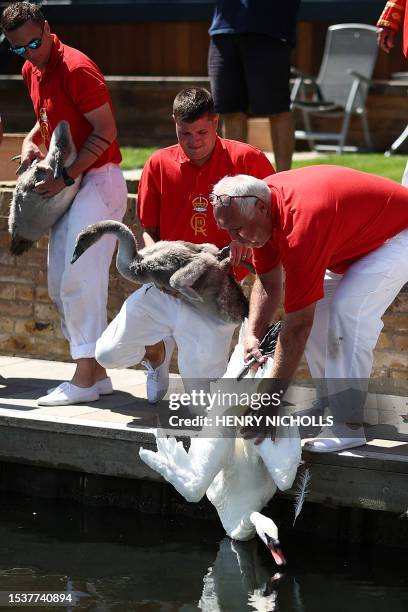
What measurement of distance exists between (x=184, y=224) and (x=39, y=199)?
2.93ft

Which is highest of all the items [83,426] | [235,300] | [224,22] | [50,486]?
[224,22]

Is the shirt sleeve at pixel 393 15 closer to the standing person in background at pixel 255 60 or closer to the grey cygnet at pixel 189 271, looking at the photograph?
the standing person in background at pixel 255 60

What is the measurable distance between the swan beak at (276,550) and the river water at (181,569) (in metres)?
0.14

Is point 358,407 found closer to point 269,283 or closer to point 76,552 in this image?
point 269,283

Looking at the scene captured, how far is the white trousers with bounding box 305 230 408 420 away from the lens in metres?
5.96

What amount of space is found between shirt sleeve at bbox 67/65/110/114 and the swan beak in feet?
8.31

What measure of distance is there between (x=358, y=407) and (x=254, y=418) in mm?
588

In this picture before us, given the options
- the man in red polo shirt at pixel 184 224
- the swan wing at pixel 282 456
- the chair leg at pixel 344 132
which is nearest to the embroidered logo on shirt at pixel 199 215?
the man in red polo shirt at pixel 184 224

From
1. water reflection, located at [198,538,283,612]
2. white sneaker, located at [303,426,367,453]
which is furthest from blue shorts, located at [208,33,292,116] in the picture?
water reflection, located at [198,538,283,612]

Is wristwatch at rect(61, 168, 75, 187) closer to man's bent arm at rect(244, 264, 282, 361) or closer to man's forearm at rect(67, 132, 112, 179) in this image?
man's forearm at rect(67, 132, 112, 179)

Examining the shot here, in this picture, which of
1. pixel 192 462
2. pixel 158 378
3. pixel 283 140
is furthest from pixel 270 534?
pixel 283 140

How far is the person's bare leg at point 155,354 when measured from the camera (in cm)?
697

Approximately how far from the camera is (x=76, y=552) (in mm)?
6402

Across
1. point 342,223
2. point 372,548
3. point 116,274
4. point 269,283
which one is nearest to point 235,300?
point 269,283
